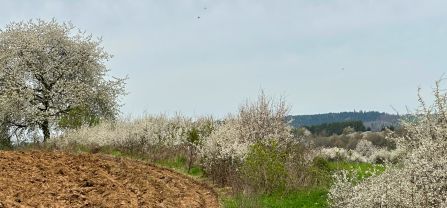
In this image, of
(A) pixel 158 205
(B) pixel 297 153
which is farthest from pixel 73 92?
(A) pixel 158 205

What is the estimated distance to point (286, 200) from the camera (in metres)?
16.7

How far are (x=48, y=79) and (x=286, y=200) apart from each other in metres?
27.8

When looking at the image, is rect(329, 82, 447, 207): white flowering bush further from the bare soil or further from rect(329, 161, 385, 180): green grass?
the bare soil

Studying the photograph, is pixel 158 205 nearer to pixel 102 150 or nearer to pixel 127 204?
pixel 127 204

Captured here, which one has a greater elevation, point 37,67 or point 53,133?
point 37,67

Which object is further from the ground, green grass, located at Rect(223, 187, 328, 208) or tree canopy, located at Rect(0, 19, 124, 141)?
tree canopy, located at Rect(0, 19, 124, 141)

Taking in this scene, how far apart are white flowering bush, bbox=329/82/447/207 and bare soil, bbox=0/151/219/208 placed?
184 inches

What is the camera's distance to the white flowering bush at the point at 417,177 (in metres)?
10.7

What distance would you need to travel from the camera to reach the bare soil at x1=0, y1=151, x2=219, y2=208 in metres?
12.5

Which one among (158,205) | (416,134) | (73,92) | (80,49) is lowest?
(158,205)

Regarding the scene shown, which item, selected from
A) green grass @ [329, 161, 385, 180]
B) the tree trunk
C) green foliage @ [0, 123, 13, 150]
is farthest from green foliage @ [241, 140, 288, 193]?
the tree trunk

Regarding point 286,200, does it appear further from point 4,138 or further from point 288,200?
point 4,138

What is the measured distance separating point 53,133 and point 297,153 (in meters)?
20.6

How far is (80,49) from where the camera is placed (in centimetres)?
4191
